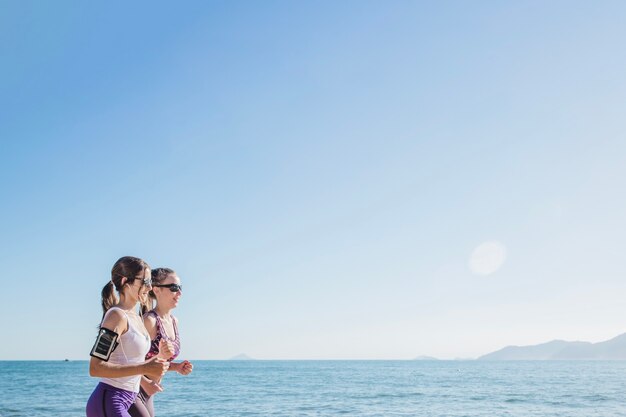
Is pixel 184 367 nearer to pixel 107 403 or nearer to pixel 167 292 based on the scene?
pixel 167 292

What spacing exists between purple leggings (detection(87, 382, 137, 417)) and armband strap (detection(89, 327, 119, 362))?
0.43m

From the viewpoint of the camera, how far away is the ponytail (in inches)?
149

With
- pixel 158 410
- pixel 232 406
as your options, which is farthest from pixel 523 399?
pixel 158 410

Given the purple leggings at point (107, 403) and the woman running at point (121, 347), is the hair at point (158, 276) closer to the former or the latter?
the woman running at point (121, 347)

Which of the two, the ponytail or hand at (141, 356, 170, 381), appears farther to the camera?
the ponytail

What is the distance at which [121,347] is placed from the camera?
3672 millimetres

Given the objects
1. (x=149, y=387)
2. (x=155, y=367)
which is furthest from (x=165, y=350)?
(x=149, y=387)

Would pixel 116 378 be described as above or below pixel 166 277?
below

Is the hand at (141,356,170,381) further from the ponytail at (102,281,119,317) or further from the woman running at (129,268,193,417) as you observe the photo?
the woman running at (129,268,193,417)

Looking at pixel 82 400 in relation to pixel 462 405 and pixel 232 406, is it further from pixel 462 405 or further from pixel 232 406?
pixel 462 405

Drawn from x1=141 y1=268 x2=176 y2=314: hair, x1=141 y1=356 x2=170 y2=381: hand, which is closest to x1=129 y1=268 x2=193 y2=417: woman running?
x1=141 y1=268 x2=176 y2=314: hair

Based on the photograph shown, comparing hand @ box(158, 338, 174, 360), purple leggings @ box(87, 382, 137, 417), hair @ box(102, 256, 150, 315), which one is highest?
hair @ box(102, 256, 150, 315)

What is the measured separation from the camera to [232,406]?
2859 cm

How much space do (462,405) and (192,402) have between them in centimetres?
1407
